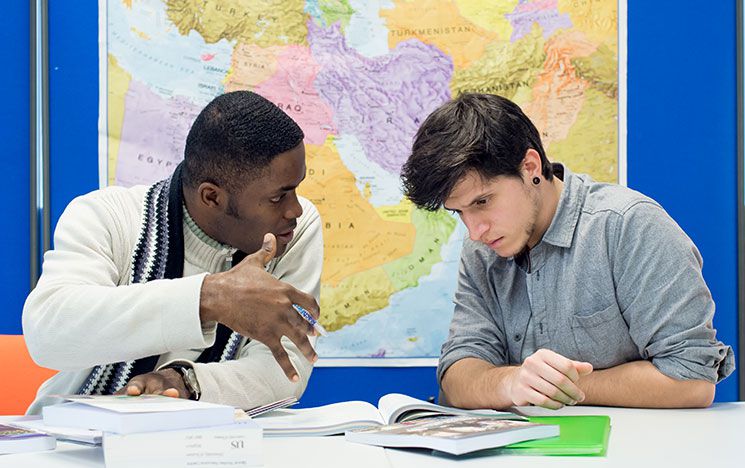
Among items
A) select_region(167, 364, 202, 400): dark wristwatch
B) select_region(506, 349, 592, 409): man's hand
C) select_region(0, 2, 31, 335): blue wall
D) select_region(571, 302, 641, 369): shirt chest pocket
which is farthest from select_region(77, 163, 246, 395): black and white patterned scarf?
select_region(0, 2, 31, 335): blue wall

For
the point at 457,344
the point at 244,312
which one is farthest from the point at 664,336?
the point at 244,312

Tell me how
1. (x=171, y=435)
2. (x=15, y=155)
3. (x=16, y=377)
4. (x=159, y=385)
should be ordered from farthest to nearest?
1. (x=15, y=155)
2. (x=16, y=377)
3. (x=159, y=385)
4. (x=171, y=435)

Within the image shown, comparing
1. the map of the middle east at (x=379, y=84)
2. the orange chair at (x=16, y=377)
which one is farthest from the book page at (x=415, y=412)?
the map of the middle east at (x=379, y=84)

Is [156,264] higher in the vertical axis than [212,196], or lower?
lower

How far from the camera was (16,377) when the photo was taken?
1.81m

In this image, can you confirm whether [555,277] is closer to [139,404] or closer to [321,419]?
[321,419]

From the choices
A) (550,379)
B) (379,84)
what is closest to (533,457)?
(550,379)

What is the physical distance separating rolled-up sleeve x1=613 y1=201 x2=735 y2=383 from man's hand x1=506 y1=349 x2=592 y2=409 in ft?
1.00

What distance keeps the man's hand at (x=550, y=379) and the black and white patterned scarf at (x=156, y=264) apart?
2.03 ft

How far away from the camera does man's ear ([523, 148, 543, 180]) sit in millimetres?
1848

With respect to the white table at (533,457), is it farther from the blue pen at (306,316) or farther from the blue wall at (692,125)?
the blue wall at (692,125)

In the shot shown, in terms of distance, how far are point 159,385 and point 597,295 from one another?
36.2 inches

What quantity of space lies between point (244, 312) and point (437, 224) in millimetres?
1258

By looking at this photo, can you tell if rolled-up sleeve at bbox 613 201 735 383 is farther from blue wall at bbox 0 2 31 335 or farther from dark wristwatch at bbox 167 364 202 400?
blue wall at bbox 0 2 31 335
